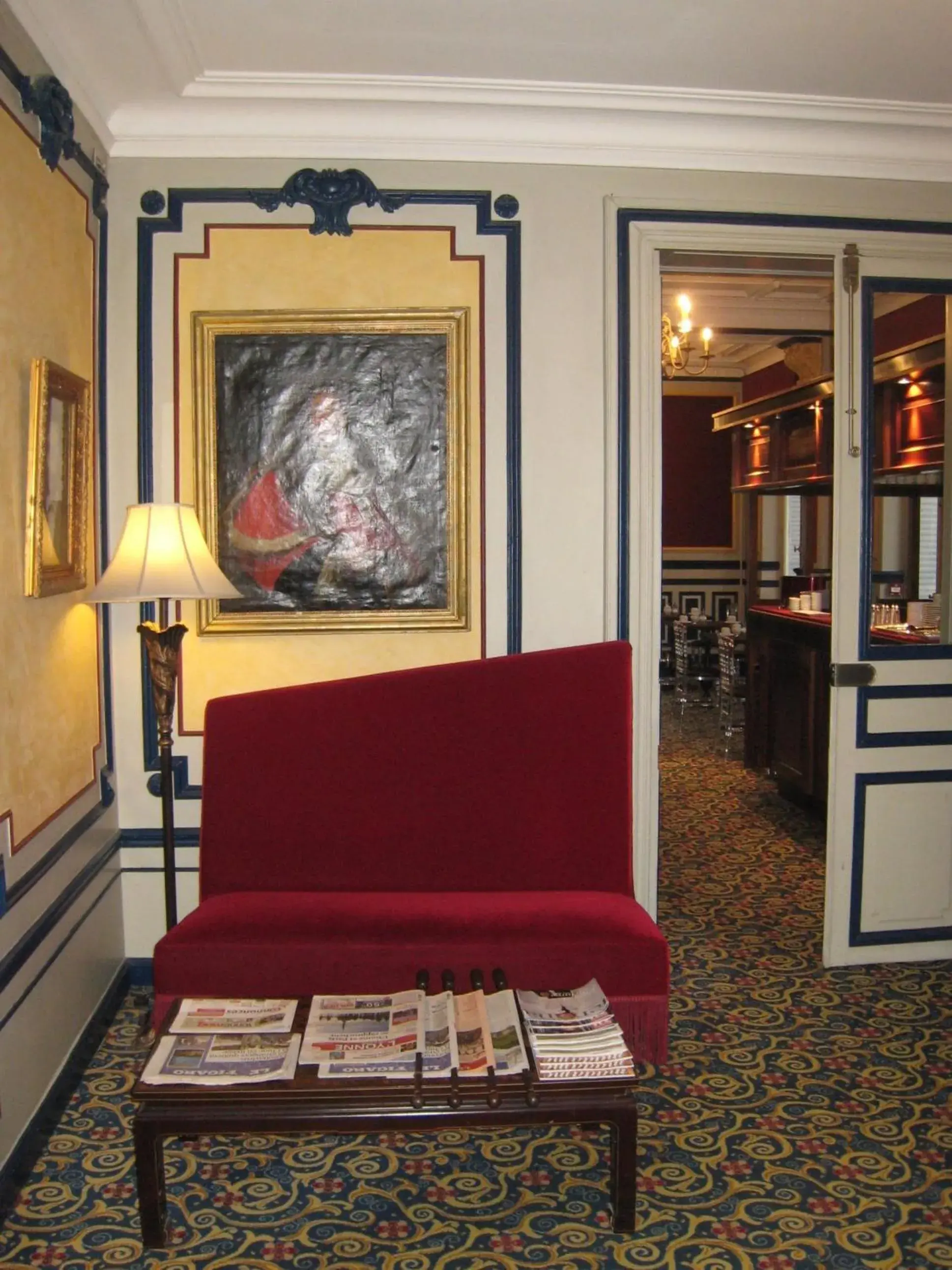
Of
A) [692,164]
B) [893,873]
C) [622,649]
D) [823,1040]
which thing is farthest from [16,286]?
[893,873]

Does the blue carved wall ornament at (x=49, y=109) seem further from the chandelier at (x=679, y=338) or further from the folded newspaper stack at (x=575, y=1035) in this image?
the chandelier at (x=679, y=338)

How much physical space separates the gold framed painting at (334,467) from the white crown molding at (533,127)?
1.53 ft

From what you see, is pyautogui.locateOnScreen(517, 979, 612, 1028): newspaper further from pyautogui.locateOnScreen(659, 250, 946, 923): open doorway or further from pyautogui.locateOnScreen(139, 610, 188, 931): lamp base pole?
pyautogui.locateOnScreen(659, 250, 946, 923): open doorway

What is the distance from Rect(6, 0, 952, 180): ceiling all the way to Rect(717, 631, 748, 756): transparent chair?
10.3ft

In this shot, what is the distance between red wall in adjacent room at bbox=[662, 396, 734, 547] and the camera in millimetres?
8867

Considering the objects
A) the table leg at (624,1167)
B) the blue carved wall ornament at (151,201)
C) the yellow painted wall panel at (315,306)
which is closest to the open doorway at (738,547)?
the yellow painted wall panel at (315,306)

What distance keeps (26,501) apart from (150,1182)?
139cm

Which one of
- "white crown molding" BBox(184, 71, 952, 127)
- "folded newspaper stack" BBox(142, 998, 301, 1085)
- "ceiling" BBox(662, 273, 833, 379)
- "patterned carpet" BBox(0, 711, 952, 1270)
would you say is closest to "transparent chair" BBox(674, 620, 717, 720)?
"ceiling" BBox(662, 273, 833, 379)

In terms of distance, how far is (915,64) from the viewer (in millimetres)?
2607

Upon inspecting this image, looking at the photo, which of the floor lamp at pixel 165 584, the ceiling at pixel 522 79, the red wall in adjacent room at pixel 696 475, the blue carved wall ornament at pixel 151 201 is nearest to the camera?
the ceiling at pixel 522 79

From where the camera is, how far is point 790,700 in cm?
479

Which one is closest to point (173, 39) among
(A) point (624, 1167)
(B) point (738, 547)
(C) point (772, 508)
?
(A) point (624, 1167)

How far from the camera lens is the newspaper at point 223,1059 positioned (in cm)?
178

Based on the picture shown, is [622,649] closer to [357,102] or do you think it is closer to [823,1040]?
[823,1040]
